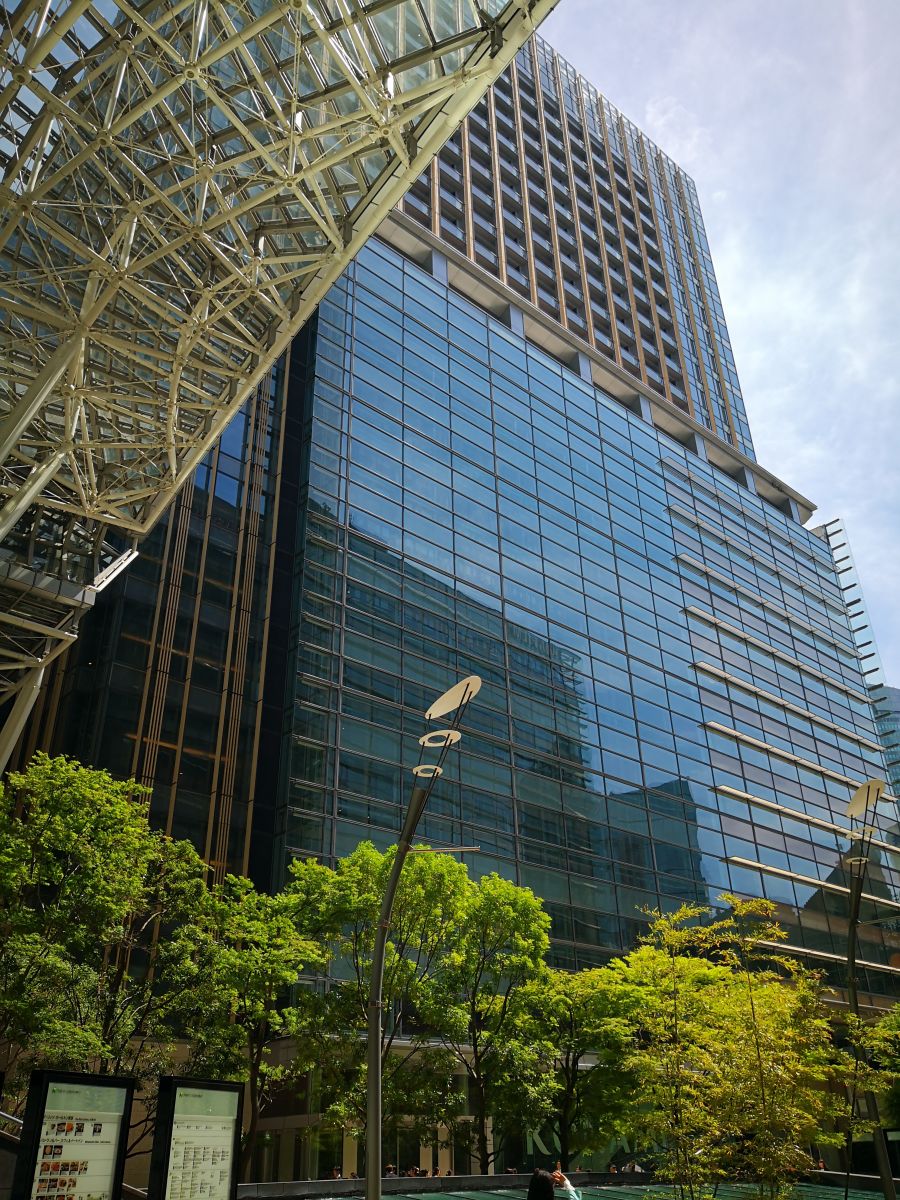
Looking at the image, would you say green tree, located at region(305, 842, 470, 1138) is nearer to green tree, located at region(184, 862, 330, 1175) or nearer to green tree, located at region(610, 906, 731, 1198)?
green tree, located at region(184, 862, 330, 1175)

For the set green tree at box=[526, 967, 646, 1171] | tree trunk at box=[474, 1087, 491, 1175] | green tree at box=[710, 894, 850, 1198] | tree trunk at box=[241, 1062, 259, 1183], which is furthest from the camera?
green tree at box=[526, 967, 646, 1171]

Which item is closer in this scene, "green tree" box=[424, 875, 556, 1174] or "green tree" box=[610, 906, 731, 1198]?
"green tree" box=[610, 906, 731, 1198]

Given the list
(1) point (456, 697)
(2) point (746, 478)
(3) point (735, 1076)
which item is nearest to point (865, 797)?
(3) point (735, 1076)

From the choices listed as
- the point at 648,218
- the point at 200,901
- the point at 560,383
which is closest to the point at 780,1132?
the point at 200,901

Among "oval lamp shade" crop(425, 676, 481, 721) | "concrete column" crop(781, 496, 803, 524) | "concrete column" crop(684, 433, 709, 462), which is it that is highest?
"concrete column" crop(781, 496, 803, 524)

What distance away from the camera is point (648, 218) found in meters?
88.1

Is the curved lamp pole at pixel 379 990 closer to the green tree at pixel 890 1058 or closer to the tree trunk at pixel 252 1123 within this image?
the tree trunk at pixel 252 1123

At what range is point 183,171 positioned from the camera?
22750mm

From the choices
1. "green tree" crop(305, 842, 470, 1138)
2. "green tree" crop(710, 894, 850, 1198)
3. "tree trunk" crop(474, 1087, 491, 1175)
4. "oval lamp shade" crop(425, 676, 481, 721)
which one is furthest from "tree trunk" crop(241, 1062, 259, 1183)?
"oval lamp shade" crop(425, 676, 481, 721)

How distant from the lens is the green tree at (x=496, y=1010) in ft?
81.6

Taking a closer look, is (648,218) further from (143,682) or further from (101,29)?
(101,29)

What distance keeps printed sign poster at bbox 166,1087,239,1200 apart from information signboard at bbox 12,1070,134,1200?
1.96 ft

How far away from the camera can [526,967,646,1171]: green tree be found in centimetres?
2588

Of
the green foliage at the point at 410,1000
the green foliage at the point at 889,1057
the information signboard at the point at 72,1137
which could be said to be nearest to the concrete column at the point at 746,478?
the green foliage at the point at 889,1057
